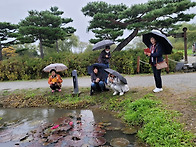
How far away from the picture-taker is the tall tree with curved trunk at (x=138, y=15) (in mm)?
9539

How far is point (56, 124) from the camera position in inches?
151

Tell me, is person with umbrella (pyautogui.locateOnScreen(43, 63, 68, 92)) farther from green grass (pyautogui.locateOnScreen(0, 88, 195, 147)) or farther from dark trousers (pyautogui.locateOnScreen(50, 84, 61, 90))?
green grass (pyautogui.locateOnScreen(0, 88, 195, 147))

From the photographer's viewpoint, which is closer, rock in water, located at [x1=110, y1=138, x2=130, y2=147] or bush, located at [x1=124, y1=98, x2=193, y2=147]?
bush, located at [x1=124, y1=98, x2=193, y2=147]

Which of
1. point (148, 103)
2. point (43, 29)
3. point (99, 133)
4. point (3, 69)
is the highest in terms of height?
point (43, 29)

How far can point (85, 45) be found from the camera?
139 feet

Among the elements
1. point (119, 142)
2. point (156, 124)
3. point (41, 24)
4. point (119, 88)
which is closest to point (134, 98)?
point (119, 88)

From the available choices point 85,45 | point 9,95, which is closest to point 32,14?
point 9,95

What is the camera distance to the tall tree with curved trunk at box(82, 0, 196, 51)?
9.54m

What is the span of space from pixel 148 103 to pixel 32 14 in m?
11.6

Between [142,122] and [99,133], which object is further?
[142,122]

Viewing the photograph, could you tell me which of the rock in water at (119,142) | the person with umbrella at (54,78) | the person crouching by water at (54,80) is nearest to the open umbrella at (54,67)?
the person with umbrella at (54,78)

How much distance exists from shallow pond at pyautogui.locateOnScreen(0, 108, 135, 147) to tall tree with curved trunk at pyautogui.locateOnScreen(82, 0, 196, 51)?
7.42m

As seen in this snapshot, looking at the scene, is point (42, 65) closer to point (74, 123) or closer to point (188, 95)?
point (74, 123)

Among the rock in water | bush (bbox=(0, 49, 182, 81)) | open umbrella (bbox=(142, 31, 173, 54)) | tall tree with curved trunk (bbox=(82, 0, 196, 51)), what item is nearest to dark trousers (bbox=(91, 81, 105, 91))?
open umbrella (bbox=(142, 31, 173, 54))
